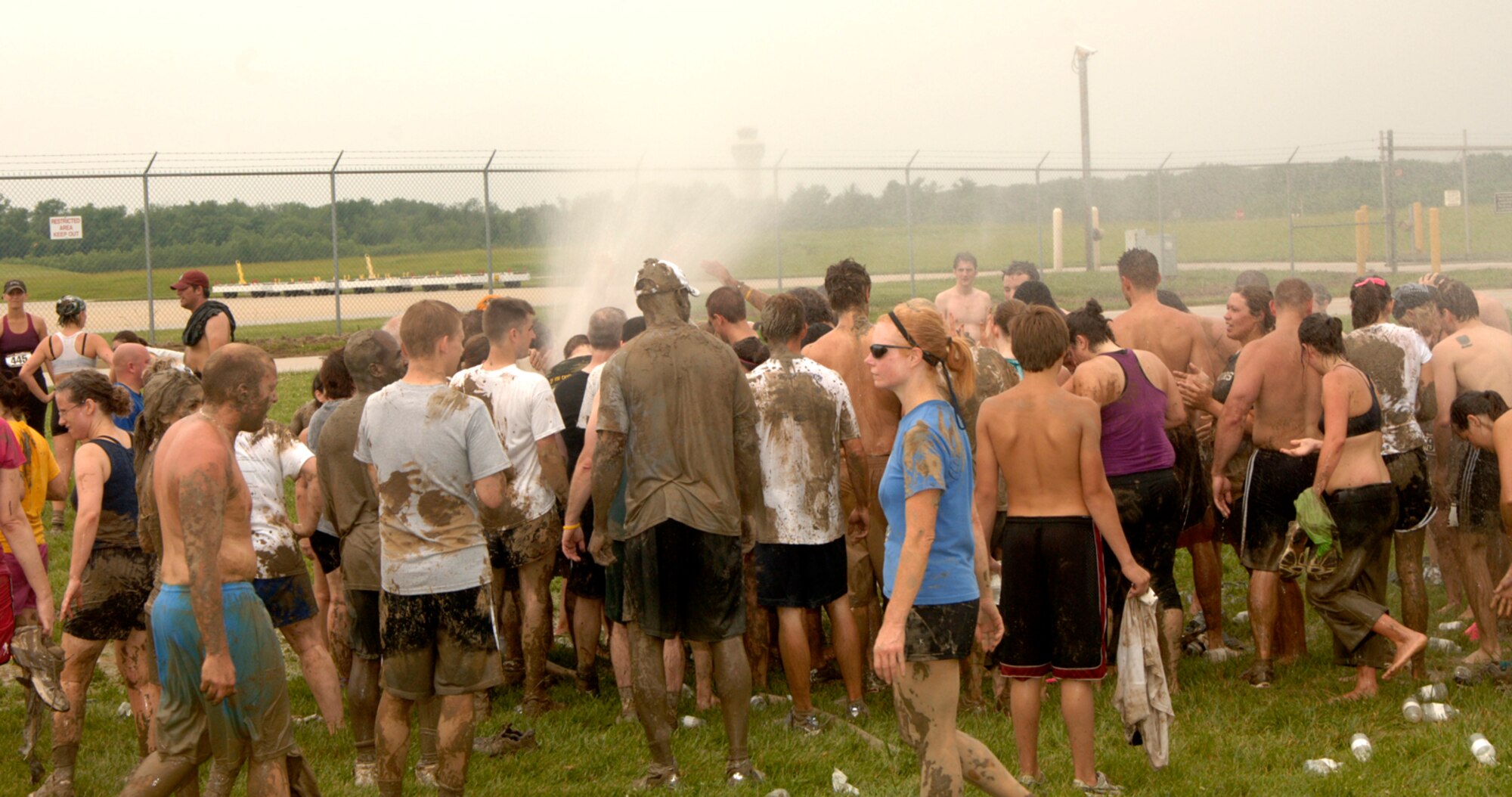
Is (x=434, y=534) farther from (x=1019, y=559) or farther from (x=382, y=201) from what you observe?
(x=382, y=201)

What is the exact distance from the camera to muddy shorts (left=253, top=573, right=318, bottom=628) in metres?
5.36

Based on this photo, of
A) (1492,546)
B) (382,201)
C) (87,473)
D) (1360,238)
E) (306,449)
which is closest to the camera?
(87,473)

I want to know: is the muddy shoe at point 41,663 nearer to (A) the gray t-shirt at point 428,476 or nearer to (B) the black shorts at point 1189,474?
(A) the gray t-shirt at point 428,476

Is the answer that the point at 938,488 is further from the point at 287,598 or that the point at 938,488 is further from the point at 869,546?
the point at 287,598

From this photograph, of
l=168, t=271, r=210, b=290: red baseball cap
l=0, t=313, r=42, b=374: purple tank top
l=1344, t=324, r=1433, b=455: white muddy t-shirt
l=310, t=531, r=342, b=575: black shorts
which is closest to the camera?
l=310, t=531, r=342, b=575: black shorts

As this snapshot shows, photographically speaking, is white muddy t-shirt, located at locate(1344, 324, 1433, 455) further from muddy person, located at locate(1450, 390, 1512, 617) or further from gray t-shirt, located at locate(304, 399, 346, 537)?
gray t-shirt, located at locate(304, 399, 346, 537)

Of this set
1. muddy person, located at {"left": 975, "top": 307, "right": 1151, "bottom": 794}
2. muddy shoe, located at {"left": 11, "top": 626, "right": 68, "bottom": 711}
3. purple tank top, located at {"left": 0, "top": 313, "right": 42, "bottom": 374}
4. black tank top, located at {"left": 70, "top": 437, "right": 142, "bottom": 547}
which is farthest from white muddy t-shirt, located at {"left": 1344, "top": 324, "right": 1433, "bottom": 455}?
purple tank top, located at {"left": 0, "top": 313, "right": 42, "bottom": 374}

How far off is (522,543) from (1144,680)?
2903 mm

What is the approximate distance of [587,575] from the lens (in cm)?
645

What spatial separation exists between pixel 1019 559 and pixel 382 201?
55.8 feet

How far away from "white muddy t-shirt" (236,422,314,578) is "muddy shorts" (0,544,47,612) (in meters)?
1.03

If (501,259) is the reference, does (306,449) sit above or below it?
below

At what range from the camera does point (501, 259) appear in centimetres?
2088

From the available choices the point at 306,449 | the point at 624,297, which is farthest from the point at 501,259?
the point at 306,449
